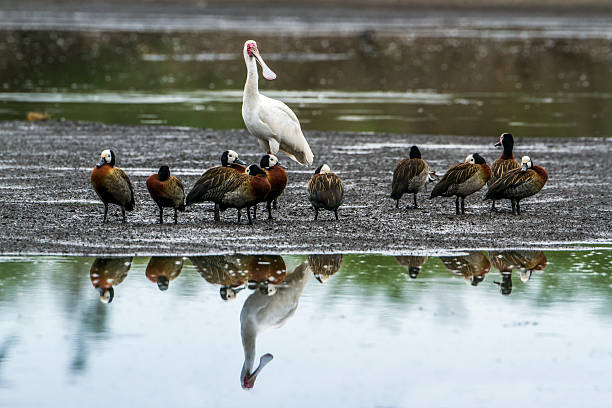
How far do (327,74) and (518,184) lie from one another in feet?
74.2

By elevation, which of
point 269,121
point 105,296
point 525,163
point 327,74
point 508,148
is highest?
point 327,74

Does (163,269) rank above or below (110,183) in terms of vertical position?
below

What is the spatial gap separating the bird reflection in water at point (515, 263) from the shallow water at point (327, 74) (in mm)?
10863

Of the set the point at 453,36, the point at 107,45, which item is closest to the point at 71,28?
the point at 107,45

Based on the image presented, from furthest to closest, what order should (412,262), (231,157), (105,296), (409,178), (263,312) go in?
(409,178) < (231,157) < (412,262) < (105,296) < (263,312)

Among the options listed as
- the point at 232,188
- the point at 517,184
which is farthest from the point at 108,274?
the point at 517,184

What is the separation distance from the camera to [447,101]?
2755cm

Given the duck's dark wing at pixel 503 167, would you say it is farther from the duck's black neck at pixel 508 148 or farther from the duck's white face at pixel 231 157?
the duck's white face at pixel 231 157

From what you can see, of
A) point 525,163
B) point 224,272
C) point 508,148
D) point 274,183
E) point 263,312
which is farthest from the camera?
point 508,148

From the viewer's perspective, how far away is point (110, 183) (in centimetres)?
1129

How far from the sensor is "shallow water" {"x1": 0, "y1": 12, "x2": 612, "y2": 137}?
23.5 m

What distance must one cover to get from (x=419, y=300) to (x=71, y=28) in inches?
1909

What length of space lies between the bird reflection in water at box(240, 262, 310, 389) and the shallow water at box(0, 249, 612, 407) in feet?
0.07

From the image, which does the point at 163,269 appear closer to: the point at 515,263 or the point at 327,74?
the point at 515,263
